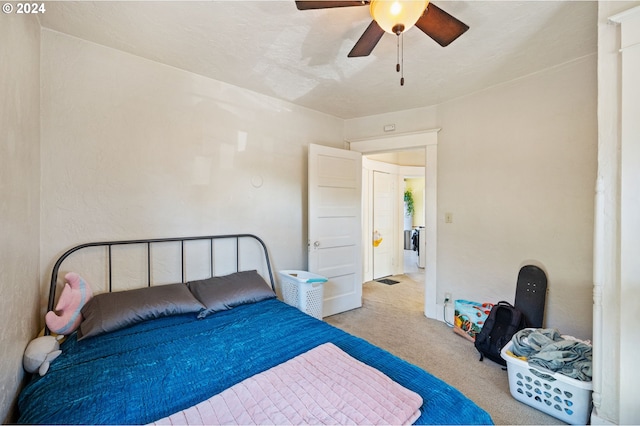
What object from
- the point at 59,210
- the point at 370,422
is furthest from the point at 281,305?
the point at 59,210

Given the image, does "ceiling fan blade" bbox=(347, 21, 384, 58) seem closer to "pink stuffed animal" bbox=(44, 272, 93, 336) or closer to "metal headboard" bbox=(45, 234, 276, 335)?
"metal headboard" bbox=(45, 234, 276, 335)

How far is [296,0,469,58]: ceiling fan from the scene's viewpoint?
4.18 ft

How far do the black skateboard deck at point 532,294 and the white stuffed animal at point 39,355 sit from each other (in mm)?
3451

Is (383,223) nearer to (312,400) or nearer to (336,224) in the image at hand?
(336,224)

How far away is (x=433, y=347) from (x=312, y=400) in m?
2.04

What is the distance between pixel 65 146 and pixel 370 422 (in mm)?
2598

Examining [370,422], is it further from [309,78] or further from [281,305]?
[309,78]

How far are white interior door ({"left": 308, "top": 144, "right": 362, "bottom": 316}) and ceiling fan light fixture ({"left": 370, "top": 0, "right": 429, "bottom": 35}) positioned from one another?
193cm

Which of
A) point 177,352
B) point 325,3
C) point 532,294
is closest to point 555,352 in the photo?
point 532,294


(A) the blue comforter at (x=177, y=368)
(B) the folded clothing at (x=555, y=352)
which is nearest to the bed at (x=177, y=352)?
(A) the blue comforter at (x=177, y=368)

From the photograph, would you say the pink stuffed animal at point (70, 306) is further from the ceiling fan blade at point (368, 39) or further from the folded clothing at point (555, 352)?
the folded clothing at point (555, 352)

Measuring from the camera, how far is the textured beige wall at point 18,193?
1199mm

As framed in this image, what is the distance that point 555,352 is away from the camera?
1839 millimetres

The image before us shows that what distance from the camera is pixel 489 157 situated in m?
2.86
